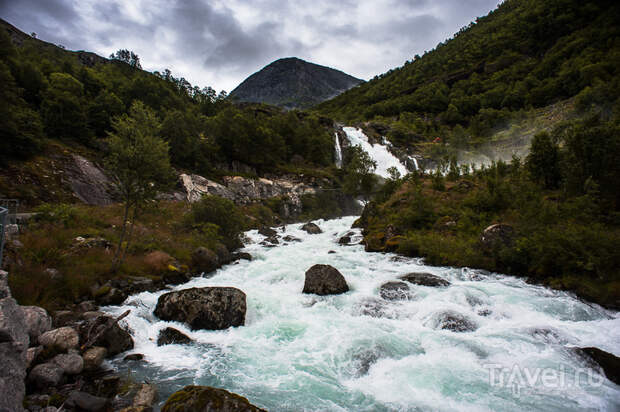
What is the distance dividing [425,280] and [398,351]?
528cm

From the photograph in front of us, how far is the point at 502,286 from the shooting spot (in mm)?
11242

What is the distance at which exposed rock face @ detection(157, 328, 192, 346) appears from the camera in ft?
26.8

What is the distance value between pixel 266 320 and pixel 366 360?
4339mm

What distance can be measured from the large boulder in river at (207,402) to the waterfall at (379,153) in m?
60.8

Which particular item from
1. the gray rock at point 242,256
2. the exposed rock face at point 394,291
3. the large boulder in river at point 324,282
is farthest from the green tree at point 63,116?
the exposed rock face at point 394,291

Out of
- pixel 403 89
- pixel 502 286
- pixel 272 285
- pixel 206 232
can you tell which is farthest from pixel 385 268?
pixel 403 89

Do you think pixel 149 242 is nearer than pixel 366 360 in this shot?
No

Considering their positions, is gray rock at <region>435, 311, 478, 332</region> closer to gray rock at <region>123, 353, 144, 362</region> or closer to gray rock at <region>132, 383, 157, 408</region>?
gray rock at <region>132, 383, 157, 408</region>

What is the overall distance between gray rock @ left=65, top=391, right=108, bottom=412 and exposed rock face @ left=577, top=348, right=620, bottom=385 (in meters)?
11.4

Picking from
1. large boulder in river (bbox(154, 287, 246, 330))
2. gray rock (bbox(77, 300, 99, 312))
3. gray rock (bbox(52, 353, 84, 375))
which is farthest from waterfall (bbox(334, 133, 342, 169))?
gray rock (bbox(52, 353, 84, 375))

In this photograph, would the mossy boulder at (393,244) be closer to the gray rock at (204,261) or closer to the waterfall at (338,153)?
the gray rock at (204,261)

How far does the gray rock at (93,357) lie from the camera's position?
6316mm

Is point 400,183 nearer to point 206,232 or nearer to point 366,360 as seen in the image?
point 206,232

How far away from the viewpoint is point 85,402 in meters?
4.95
